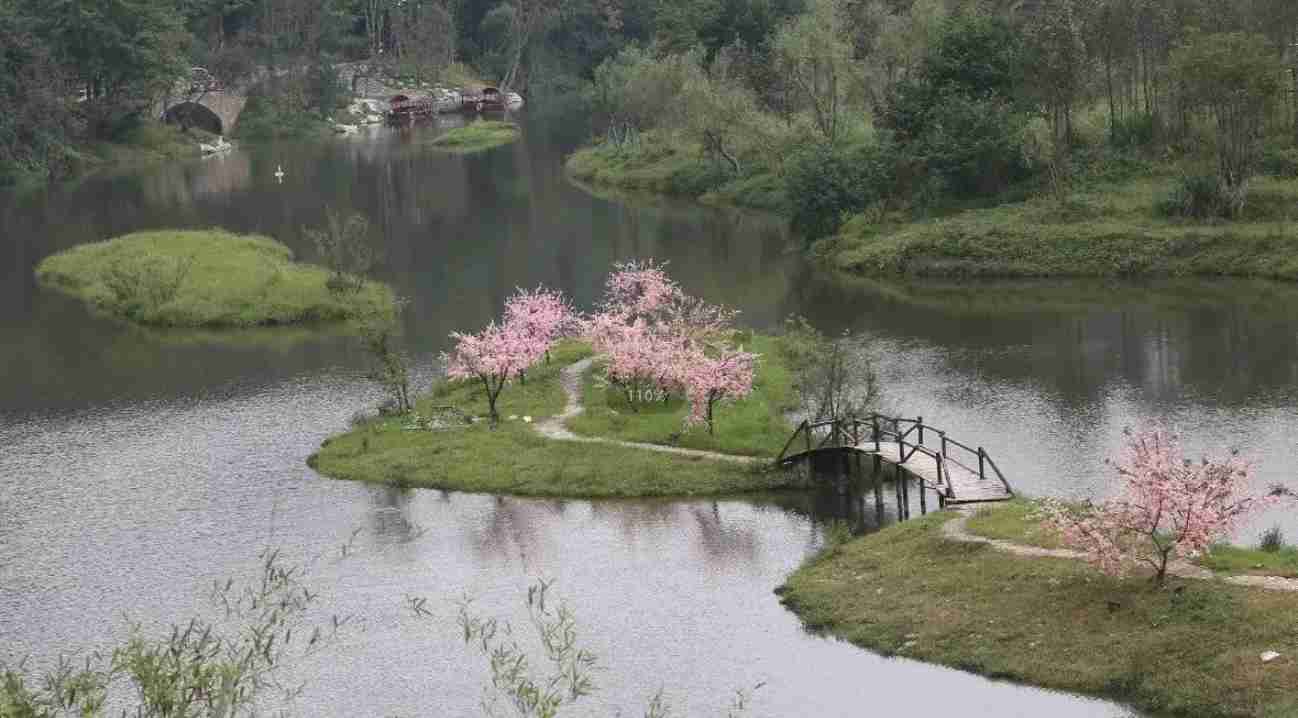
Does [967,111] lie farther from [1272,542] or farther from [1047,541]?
[1272,542]

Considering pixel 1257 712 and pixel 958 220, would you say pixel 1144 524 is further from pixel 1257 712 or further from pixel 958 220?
pixel 958 220

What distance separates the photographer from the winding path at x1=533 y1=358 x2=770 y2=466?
56.4 metres

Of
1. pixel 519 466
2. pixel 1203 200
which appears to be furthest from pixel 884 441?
pixel 1203 200

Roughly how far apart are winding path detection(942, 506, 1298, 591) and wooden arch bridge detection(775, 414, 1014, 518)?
1516mm

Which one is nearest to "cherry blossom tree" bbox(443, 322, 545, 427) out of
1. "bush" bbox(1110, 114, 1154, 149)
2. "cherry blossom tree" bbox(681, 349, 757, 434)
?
"cherry blossom tree" bbox(681, 349, 757, 434)

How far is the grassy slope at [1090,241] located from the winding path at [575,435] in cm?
2819

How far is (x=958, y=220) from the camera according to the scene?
94188mm

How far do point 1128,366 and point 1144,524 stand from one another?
2783 cm

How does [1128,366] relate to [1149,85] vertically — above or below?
below

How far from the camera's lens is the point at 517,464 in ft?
187

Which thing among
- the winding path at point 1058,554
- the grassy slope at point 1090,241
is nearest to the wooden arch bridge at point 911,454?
the winding path at point 1058,554

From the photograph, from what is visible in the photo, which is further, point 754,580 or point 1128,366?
point 1128,366

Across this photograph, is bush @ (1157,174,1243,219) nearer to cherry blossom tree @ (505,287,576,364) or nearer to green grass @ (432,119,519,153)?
cherry blossom tree @ (505,287,576,364)

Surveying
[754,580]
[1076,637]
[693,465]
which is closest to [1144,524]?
[1076,637]
